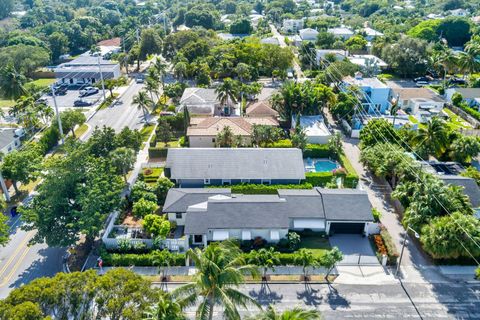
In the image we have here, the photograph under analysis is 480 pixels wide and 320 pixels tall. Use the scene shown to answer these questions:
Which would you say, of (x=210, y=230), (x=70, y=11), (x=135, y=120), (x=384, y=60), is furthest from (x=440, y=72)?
(x=70, y=11)

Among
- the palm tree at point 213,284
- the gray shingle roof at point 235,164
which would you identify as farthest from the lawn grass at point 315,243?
the palm tree at point 213,284

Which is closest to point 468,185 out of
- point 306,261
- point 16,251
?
point 306,261

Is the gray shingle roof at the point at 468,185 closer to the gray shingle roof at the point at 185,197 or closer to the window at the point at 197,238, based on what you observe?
the gray shingle roof at the point at 185,197

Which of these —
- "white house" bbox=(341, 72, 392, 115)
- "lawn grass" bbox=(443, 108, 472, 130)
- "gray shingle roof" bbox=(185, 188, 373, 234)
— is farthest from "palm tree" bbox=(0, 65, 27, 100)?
"lawn grass" bbox=(443, 108, 472, 130)

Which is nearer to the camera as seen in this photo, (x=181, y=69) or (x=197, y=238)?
(x=197, y=238)

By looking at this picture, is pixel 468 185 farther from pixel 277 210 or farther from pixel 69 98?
pixel 69 98

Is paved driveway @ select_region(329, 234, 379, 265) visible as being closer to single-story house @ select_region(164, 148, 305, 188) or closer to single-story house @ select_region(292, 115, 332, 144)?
single-story house @ select_region(164, 148, 305, 188)

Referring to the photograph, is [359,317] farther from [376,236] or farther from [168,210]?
[168,210]

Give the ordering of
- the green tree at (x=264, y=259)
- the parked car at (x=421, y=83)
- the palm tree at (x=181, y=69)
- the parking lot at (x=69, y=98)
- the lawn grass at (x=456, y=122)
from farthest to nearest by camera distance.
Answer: the parked car at (x=421, y=83)
the palm tree at (x=181, y=69)
the parking lot at (x=69, y=98)
the lawn grass at (x=456, y=122)
the green tree at (x=264, y=259)

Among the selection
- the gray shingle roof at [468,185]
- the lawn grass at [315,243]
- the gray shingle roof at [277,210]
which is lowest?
the lawn grass at [315,243]
